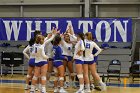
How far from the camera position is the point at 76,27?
1877 cm

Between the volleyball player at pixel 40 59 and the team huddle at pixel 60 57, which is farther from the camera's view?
the team huddle at pixel 60 57

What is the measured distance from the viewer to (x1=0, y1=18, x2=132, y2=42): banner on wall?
18.3 m

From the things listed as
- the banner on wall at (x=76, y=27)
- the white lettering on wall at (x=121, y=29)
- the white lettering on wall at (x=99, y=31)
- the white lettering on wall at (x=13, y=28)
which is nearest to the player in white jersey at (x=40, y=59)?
the banner on wall at (x=76, y=27)

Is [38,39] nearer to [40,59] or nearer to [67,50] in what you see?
[40,59]

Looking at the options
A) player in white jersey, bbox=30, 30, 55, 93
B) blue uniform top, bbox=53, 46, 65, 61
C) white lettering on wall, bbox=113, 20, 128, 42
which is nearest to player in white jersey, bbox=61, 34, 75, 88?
blue uniform top, bbox=53, 46, 65, 61

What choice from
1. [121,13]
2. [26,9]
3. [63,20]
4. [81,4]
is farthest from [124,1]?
[26,9]

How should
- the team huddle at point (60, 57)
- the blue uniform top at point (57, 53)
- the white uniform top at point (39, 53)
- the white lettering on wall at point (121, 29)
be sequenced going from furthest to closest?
the white lettering on wall at point (121, 29)
the blue uniform top at point (57, 53)
the team huddle at point (60, 57)
the white uniform top at point (39, 53)

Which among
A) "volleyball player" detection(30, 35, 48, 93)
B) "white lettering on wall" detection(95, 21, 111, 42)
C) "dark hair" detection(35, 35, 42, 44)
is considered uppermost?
"white lettering on wall" detection(95, 21, 111, 42)

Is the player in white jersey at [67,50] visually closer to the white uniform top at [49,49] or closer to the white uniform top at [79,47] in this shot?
the white uniform top at [49,49]

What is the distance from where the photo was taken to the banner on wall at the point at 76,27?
18.3 m

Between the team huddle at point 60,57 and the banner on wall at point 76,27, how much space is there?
5.69 meters

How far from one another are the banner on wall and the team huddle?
18.7ft

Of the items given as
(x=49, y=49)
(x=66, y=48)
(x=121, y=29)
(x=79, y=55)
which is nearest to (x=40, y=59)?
(x=79, y=55)

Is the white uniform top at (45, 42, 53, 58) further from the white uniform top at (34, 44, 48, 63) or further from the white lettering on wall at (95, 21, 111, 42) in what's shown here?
the white lettering on wall at (95, 21, 111, 42)
